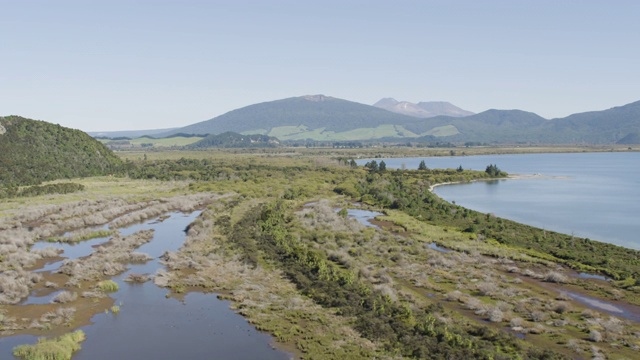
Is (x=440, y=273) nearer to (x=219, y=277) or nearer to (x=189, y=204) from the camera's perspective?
(x=219, y=277)

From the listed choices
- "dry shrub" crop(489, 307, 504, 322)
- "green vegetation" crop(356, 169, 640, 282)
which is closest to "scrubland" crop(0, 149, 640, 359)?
"dry shrub" crop(489, 307, 504, 322)

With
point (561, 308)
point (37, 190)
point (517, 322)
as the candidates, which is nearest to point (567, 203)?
point (561, 308)

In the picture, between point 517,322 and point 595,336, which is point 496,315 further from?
point 595,336

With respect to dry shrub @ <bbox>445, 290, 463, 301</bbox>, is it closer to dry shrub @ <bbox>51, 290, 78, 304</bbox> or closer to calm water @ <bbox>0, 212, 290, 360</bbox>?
calm water @ <bbox>0, 212, 290, 360</bbox>

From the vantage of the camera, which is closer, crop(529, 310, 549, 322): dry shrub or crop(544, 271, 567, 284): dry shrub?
crop(529, 310, 549, 322): dry shrub

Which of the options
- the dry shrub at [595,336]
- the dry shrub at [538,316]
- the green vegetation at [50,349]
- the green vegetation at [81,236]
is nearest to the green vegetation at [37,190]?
the green vegetation at [81,236]

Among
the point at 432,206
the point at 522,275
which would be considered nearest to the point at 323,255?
the point at 522,275
